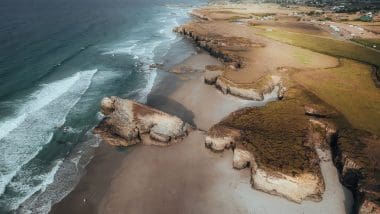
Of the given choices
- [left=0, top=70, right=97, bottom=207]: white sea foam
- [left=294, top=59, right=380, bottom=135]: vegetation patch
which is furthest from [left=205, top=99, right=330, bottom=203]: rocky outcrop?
[left=0, top=70, right=97, bottom=207]: white sea foam

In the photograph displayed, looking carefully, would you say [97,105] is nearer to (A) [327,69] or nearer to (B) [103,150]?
(B) [103,150]

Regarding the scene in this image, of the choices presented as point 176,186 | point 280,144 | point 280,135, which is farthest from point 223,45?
point 176,186

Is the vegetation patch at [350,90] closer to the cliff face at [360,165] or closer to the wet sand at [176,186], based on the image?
the cliff face at [360,165]

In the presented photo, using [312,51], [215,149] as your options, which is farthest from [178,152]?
[312,51]

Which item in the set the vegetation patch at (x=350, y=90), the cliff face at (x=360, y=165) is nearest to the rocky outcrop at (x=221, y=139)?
the cliff face at (x=360, y=165)

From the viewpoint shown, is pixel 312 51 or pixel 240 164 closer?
pixel 240 164

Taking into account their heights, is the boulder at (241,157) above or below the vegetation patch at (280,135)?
below

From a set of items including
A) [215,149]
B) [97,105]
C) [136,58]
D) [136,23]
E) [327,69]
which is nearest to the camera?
[215,149]

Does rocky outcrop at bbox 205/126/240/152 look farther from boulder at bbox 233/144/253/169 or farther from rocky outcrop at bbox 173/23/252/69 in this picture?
rocky outcrop at bbox 173/23/252/69
